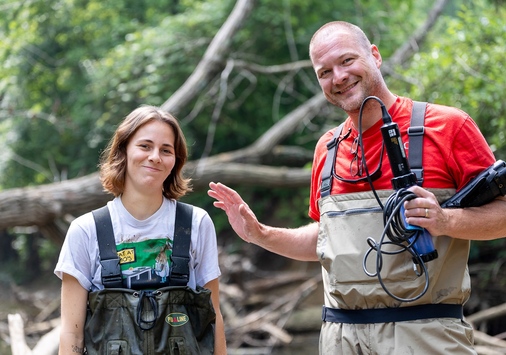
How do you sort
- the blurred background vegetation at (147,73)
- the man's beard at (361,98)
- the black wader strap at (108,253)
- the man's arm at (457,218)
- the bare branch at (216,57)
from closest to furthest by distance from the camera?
1. the man's arm at (457,218)
2. the black wader strap at (108,253)
3. the man's beard at (361,98)
4. the bare branch at (216,57)
5. the blurred background vegetation at (147,73)

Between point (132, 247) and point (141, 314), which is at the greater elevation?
point (132, 247)

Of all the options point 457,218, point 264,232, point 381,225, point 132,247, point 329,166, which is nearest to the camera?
point 457,218

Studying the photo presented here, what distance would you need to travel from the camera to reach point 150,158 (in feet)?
7.56

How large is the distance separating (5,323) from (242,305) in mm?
3044

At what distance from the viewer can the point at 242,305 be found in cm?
878

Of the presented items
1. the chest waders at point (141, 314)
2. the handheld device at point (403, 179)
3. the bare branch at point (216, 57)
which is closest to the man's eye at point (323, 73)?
the handheld device at point (403, 179)

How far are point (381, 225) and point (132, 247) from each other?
0.83m

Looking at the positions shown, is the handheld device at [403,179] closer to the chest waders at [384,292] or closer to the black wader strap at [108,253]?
the chest waders at [384,292]

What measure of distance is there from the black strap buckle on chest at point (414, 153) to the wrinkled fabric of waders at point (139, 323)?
61 cm

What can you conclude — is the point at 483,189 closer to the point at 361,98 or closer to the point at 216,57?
the point at 361,98

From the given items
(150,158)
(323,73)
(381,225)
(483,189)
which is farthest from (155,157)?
(483,189)

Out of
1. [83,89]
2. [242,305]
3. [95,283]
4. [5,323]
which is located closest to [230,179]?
[242,305]

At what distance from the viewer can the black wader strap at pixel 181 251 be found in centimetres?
223

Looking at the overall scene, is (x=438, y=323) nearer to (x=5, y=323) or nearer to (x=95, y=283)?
(x=95, y=283)
